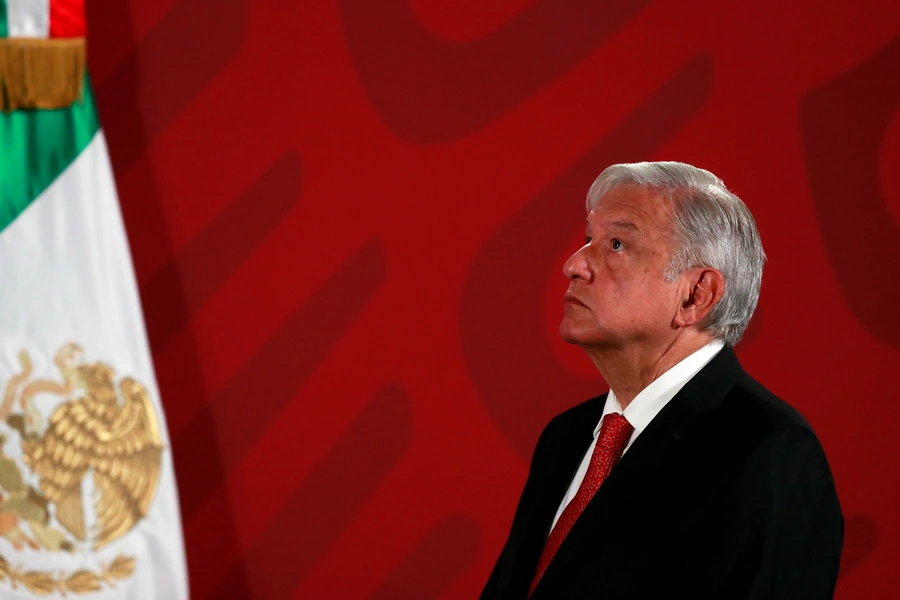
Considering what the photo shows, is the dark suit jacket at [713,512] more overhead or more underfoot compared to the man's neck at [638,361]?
more underfoot

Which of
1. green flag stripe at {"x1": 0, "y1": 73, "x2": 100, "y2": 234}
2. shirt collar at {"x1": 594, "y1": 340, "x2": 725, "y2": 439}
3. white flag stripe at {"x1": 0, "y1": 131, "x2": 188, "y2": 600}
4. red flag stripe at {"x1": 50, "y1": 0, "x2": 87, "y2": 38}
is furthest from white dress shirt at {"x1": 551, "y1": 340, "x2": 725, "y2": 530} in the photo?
red flag stripe at {"x1": 50, "y1": 0, "x2": 87, "y2": 38}

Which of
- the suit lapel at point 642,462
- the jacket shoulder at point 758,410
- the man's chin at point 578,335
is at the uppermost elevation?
the jacket shoulder at point 758,410

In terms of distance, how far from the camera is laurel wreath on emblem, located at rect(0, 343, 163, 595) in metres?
2.02

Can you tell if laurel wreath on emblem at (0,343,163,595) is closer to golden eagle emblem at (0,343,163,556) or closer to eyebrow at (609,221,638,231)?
golden eagle emblem at (0,343,163,556)

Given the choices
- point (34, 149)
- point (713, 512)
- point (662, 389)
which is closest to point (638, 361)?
point (662, 389)

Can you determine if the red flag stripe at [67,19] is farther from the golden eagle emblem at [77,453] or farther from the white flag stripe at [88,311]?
the golden eagle emblem at [77,453]

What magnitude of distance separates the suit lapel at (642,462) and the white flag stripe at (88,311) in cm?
123

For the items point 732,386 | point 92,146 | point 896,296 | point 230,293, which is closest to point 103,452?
point 230,293

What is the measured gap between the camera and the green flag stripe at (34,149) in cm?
208

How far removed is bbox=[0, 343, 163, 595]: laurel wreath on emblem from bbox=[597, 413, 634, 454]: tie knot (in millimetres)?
1221

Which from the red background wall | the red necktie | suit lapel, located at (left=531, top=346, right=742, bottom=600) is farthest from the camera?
the red background wall

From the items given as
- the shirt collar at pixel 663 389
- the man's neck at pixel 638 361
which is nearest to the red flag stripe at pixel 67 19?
the man's neck at pixel 638 361

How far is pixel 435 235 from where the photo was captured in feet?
7.75

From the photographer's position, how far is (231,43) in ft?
7.66
